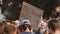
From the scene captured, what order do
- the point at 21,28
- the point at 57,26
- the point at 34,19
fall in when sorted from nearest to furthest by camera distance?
the point at 57,26 → the point at 21,28 → the point at 34,19

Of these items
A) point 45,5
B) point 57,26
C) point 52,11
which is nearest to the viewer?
point 57,26

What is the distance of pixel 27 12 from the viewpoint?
10344mm

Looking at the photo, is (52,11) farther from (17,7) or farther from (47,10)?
(17,7)

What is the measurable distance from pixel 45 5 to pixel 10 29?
57.6 feet

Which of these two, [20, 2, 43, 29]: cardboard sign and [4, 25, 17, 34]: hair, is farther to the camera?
[20, 2, 43, 29]: cardboard sign

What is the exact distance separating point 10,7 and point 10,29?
59.4 ft

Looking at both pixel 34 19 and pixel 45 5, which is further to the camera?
pixel 45 5

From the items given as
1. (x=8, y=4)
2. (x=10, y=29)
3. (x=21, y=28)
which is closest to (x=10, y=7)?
(x=8, y=4)

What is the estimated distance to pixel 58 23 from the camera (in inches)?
191

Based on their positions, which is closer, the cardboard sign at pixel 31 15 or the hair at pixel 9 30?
the hair at pixel 9 30

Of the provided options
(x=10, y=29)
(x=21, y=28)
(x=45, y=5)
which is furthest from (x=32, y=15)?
(x=45, y=5)

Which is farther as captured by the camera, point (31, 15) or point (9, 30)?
point (31, 15)

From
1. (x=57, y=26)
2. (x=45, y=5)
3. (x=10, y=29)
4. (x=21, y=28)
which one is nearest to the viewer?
(x=57, y=26)

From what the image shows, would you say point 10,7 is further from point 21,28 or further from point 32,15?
point 21,28
